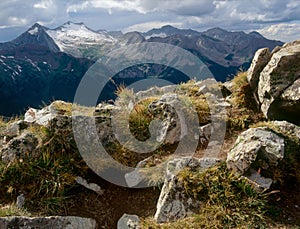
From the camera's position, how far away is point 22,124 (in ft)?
37.3

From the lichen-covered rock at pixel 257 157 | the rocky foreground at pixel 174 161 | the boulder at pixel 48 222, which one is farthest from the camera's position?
the lichen-covered rock at pixel 257 157

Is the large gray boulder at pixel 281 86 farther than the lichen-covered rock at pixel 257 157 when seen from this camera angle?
Yes

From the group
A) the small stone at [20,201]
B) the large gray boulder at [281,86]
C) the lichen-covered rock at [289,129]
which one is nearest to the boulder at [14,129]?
the small stone at [20,201]

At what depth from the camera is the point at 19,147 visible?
10.1 metres

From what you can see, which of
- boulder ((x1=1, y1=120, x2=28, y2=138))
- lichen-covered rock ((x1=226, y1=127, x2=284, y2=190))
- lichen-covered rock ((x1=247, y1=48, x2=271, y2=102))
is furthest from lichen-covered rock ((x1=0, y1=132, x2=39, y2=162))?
lichen-covered rock ((x1=247, y1=48, x2=271, y2=102))

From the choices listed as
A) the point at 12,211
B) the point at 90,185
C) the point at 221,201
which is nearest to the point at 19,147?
the point at 12,211

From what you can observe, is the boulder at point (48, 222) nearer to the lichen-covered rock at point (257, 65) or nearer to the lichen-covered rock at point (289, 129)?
the lichen-covered rock at point (289, 129)

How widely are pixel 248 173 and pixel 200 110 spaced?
4.37 metres

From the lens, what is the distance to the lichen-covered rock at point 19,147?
9961 millimetres

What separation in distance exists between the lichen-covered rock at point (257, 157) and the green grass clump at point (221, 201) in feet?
0.92

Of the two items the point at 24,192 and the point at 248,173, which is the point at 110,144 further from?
the point at 248,173

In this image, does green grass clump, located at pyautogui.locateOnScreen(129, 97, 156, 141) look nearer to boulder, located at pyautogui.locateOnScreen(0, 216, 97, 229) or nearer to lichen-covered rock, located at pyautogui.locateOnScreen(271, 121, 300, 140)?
boulder, located at pyautogui.locateOnScreen(0, 216, 97, 229)

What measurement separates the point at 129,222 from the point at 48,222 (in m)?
2.00

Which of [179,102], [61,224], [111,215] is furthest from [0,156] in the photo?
[179,102]
